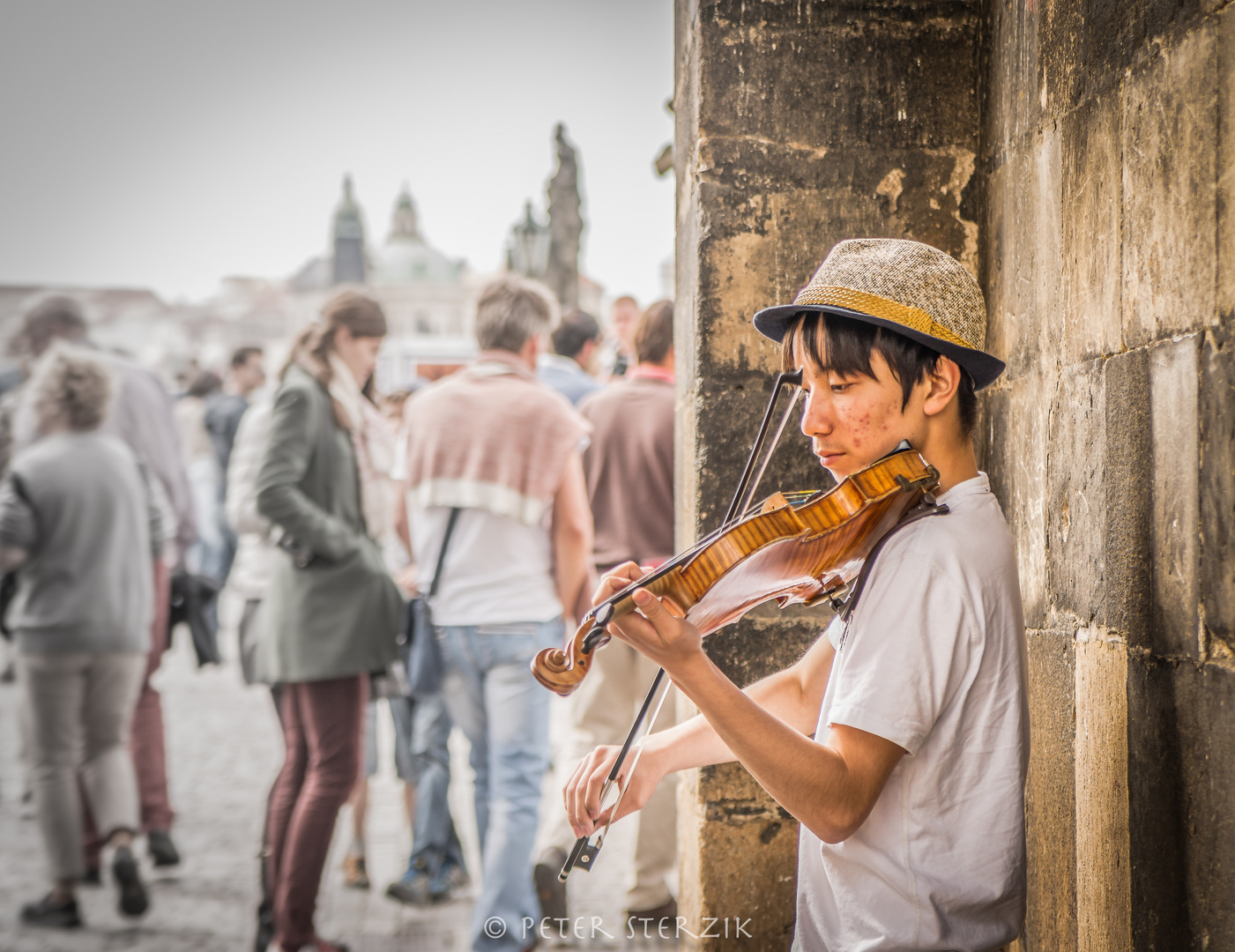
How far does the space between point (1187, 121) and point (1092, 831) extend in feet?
3.63

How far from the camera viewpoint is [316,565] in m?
3.31

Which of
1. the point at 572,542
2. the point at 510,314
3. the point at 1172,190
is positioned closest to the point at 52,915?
the point at 572,542

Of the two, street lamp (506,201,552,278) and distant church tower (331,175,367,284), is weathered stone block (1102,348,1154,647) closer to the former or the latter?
street lamp (506,201,552,278)

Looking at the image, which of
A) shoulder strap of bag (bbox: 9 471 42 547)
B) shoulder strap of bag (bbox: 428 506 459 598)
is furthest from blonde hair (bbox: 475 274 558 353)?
shoulder strap of bag (bbox: 9 471 42 547)

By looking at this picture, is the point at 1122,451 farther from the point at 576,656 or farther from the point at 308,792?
the point at 308,792

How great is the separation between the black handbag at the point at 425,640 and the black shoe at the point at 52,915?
1.40 m

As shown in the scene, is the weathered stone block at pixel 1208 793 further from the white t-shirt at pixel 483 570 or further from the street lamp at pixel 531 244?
the street lamp at pixel 531 244

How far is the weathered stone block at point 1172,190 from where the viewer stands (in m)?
1.41

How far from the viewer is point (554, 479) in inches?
138

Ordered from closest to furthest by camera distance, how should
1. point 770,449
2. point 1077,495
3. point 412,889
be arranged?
point 1077,495 < point 770,449 < point 412,889

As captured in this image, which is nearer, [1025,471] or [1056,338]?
[1056,338]

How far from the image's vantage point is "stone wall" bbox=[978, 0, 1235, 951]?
1409 millimetres

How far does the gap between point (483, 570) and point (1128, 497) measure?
2.21m

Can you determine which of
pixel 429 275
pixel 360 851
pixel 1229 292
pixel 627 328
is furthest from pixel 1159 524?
pixel 429 275
